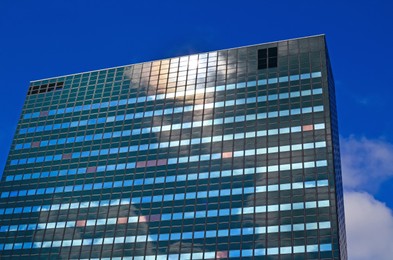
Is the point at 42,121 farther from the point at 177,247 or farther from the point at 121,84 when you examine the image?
the point at 177,247

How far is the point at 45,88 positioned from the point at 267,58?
186ft

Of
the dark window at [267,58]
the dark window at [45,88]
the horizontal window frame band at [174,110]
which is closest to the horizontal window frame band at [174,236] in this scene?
the horizontal window frame band at [174,110]

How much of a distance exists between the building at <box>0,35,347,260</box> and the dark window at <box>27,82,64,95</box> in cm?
121

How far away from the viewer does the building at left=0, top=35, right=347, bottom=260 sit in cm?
11075

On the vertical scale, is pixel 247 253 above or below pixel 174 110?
below

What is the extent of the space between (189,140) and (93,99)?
30.1 m

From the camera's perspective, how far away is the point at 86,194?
420ft

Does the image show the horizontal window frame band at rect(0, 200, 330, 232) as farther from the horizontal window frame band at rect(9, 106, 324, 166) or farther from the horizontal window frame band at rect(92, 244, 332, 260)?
the horizontal window frame band at rect(9, 106, 324, 166)

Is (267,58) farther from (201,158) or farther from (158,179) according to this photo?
(158,179)

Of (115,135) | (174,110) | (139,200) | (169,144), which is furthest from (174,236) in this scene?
(174,110)

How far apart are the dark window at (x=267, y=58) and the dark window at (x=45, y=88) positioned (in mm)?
50295

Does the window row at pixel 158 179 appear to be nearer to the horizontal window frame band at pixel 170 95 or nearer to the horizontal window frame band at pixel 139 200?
the horizontal window frame band at pixel 139 200

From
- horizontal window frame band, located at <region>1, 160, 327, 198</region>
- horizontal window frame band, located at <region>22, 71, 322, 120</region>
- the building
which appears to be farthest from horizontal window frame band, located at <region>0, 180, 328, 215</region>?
horizontal window frame band, located at <region>22, 71, 322, 120</region>

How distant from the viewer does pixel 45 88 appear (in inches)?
5979
